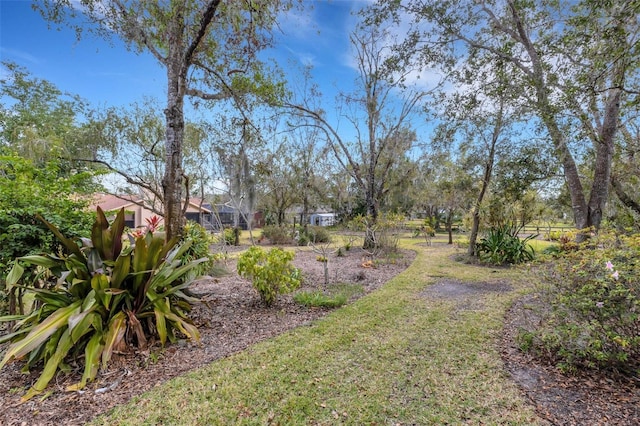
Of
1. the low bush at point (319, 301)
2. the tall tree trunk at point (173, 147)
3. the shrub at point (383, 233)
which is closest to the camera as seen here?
the tall tree trunk at point (173, 147)

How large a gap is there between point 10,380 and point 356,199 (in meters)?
24.1

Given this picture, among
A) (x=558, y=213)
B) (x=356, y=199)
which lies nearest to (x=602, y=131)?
(x=558, y=213)

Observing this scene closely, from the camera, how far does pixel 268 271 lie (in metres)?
4.23

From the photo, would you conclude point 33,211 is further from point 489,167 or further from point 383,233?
point 489,167

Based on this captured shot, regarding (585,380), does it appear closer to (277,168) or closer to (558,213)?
(558,213)

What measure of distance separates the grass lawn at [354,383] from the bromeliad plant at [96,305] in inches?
27.8

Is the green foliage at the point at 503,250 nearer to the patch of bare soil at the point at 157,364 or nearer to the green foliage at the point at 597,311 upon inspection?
the green foliage at the point at 597,311

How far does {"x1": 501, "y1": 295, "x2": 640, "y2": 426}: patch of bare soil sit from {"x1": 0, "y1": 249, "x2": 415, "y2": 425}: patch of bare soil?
255 centimetres

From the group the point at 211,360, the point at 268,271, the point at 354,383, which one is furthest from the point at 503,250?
the point at 211,360

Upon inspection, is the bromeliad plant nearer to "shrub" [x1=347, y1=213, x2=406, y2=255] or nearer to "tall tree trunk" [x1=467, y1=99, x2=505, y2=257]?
"shrub" [x1=347, y1=213, x2=406, y2=255]

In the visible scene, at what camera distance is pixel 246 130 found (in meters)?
5.77

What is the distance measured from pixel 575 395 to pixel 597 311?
0.73 metres

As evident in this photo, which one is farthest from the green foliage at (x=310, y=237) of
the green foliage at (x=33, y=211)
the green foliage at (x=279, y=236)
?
the green foliage at (x=33, y=211)

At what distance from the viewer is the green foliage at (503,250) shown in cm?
845
